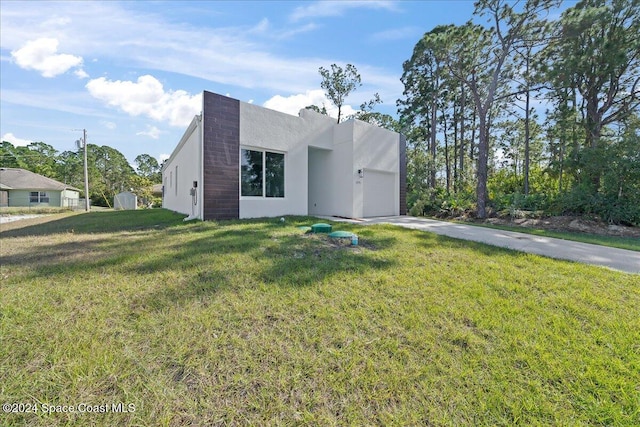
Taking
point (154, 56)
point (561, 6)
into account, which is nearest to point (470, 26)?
point (561, 6)

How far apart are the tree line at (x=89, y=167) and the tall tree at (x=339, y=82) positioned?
2692cm

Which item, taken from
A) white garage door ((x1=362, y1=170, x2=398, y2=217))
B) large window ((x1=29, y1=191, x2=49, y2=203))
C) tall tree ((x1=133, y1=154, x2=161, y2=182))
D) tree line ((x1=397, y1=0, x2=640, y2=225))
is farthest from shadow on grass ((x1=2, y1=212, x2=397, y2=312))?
tall tree ((x1=133, y1=154, x2=161, y2=182))

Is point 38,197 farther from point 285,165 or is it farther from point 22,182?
point 285,165

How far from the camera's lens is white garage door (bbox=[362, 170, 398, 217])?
10.2 metres

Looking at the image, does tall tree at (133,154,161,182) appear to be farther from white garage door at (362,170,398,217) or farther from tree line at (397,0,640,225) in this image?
tree line at (397,0,640,225)

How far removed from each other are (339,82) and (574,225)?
17.0 m

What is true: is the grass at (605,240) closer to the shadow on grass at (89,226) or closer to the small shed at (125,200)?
the shadow on grass at (89,226)

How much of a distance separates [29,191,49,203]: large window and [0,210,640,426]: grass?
101 feet

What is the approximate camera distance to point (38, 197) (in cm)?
2419

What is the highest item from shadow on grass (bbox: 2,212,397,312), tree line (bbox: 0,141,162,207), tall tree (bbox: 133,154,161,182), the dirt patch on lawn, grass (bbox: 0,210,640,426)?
tall tree (bbox: 133,154,161,182)

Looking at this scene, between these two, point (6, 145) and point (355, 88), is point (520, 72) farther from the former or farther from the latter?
point (6, 145)

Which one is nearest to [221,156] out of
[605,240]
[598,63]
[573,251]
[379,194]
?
[379,194]

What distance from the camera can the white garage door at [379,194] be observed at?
10.2m

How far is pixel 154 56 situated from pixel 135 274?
6638mm
